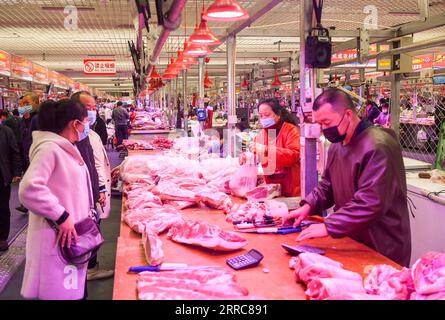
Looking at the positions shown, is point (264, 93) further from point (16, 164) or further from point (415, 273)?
point (415, 273)

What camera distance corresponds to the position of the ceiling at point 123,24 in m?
9.75

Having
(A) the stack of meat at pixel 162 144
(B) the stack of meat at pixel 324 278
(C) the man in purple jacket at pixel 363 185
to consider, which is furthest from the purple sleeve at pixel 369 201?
(A) the stack of meat at pixel 162 144

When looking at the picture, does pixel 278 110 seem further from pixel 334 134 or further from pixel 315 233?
pixel 315 233

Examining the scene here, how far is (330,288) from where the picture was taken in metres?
2.02

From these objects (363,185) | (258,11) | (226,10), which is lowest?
(363,185)

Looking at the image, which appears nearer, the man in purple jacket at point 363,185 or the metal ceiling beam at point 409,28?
the man in purple jacket at point 363,185

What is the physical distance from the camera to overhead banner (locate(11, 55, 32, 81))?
643 inches

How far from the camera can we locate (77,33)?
46.0 ft

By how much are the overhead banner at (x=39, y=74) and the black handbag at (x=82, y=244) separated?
1811cm

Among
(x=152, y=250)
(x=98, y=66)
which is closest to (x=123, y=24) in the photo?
(x=98, y=66)

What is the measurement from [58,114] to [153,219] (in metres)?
1.04

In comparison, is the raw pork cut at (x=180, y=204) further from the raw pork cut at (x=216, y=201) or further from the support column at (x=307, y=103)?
the support column at (x=307, y=103)

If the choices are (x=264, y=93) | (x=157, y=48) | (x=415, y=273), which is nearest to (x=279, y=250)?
(x=415, y=273)

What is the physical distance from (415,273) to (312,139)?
2152 mm
